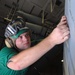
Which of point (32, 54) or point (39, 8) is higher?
point (39, 8)

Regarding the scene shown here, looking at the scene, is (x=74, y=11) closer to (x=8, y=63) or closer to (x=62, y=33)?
(x=62, y=33)

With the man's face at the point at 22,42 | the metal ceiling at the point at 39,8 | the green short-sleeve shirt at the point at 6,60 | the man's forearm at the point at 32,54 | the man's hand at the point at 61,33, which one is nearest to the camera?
the man's hand at the point at 61,33

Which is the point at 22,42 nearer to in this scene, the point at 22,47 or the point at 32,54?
the point at 22,47

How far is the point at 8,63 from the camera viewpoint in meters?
1.45

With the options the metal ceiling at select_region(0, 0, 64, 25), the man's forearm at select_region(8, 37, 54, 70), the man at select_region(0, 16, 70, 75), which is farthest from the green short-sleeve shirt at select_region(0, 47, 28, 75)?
the metal ceiling at select_region(0, 0, 64, 25)

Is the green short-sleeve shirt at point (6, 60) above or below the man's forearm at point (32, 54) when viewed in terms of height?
below

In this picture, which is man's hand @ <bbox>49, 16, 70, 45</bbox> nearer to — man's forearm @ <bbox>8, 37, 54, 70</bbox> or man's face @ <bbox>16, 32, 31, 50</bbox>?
man's forearm @ <bbox>8, 37, 54, 70</bbox>

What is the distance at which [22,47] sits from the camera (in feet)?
5.37

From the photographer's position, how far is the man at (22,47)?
3.86 feet

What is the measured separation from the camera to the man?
1.18 meters

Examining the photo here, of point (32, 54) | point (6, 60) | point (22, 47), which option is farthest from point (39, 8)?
point (32, 54)

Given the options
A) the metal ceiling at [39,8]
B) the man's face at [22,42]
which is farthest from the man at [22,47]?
the metal ceiling at [39,8]

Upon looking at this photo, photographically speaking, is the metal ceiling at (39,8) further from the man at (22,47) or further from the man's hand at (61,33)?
the man's hand at (61,33)

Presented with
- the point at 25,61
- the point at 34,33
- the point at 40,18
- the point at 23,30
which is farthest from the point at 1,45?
the point at 25,61
